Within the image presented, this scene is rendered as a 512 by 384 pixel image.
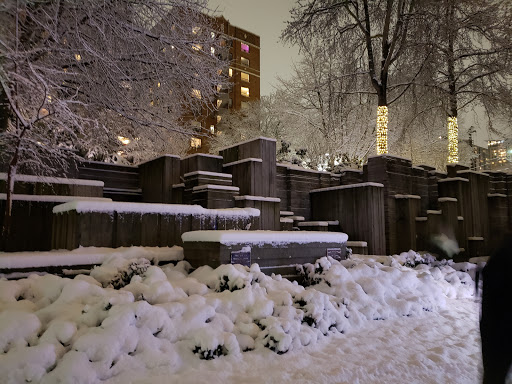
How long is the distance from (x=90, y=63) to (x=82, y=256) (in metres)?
4.09

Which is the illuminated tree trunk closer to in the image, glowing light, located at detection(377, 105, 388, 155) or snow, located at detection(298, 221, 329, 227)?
glowing light, located at detection(377, 105, 388, 155)

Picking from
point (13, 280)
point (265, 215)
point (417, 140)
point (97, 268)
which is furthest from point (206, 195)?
point (417, 140)

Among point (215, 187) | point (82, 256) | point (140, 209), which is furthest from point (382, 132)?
point (82, 256)

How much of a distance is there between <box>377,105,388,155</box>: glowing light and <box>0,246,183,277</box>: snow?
32.0 ft

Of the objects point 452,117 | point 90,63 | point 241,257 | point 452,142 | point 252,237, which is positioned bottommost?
point 241,257

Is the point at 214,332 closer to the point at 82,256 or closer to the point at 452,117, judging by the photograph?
the point at 82,256

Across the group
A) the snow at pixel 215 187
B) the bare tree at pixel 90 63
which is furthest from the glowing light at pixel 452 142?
the bare tree at pixel 90 63

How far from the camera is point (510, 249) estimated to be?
2033 millimetres

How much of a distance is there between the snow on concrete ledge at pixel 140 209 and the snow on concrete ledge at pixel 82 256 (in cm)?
59

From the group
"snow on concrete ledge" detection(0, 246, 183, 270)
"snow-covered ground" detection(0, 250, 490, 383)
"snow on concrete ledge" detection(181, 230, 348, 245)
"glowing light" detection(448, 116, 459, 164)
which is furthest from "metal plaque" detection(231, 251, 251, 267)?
"glowing light" detection(448, 116, 459, 164)

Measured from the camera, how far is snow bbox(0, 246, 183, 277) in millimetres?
4734

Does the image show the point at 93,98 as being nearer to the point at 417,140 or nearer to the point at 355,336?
the point at 355,336

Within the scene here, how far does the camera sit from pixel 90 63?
7.34 metres

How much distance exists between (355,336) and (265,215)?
4480 millimetres
